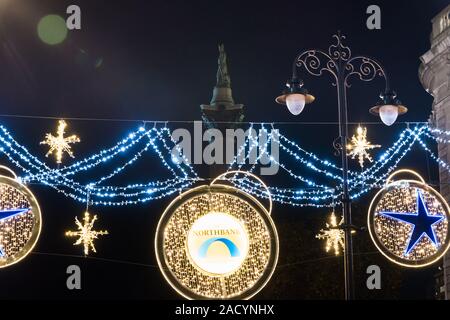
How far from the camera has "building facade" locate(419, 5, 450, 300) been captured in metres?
25.1

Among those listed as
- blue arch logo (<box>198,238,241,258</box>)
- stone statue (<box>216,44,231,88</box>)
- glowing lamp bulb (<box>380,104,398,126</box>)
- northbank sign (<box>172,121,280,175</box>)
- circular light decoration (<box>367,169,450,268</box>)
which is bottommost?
blue arch logo (<box>198,238,241,258</box>)

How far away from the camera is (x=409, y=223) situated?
1276 cm

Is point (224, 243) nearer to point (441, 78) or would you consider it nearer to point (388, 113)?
point (388, 113)

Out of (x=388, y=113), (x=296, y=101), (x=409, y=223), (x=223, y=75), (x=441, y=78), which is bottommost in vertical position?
(x=409, y=223)

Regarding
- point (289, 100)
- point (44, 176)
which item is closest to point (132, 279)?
point (44, 176)

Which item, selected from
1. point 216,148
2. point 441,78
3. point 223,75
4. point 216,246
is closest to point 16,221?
point 216,246

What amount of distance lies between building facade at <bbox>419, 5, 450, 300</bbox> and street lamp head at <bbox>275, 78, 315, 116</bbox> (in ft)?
37.3

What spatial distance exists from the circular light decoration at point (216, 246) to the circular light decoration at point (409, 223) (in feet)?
8.44

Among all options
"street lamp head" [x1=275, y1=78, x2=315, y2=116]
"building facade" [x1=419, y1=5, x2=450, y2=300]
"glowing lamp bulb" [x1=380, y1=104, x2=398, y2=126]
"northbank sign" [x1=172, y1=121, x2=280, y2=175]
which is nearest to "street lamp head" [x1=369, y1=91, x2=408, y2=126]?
"glowing lamp bulb" [x1=380, y1=104, x2=398, y2=126]

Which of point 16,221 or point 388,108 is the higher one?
point 388,108

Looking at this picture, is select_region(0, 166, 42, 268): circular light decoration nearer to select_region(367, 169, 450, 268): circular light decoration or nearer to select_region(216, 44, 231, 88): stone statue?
select_region(367, 169, 450, 268): circular light decoration

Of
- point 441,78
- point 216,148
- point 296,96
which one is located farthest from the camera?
point 216,148

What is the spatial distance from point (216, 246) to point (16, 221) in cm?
371
